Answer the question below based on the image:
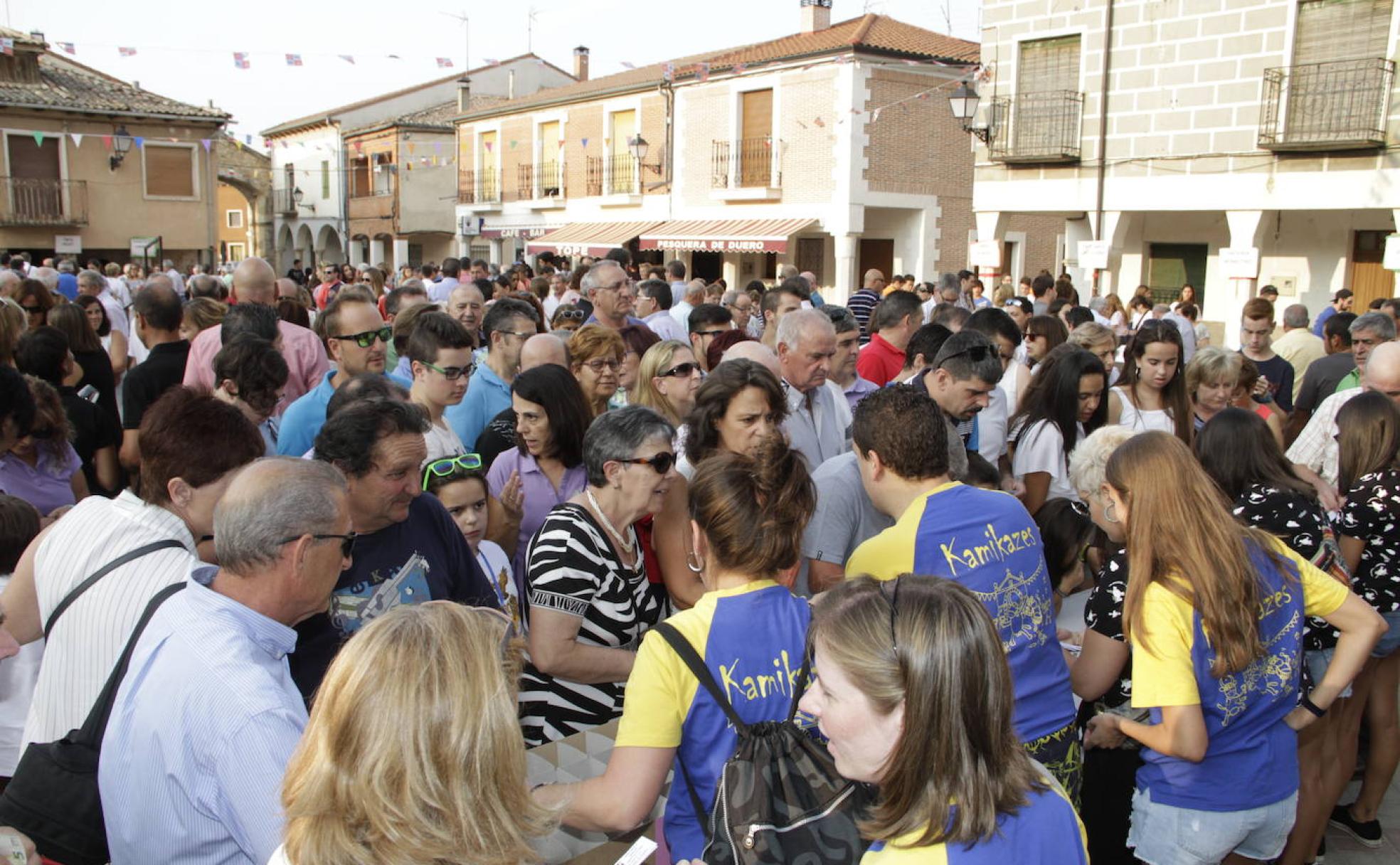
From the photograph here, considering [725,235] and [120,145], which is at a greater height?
[120,145]

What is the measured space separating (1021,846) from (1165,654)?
3.52 feet

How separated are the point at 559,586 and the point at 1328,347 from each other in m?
6.68

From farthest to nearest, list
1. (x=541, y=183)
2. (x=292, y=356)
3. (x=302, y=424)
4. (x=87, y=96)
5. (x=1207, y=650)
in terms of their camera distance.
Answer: (x=541, y=183), (x=87, y=96), (x=292, y=356), (x=302, y=424), (x=1207, y=650)

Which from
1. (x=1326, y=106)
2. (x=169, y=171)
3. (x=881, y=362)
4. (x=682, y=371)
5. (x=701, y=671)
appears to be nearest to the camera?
(x=701, y=671)

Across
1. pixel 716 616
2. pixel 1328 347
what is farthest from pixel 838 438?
pixel 1328 347

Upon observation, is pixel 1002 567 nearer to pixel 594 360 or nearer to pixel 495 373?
pixel 594 360

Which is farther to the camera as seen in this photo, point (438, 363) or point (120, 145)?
point (120, 145)

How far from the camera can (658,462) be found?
2693mm

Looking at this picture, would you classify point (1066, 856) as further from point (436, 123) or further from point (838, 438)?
point (436, 123)

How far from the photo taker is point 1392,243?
32.8ft

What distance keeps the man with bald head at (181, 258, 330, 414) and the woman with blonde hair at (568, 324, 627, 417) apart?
50.0 inches

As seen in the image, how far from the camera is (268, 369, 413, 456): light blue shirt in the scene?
401 cm

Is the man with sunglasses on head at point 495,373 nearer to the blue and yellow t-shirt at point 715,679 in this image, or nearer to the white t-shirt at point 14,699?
the white t-shirt at point 14,699

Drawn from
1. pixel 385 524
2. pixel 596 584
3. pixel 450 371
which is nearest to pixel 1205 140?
pixel 450 371
